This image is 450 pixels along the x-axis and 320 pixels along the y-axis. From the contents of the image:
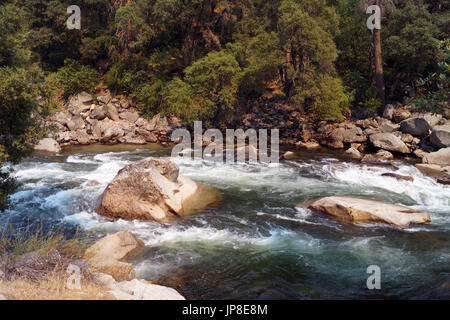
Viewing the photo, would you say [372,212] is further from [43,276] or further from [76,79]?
[76,79]

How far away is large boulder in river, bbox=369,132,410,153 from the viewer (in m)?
18.9

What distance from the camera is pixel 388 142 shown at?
19266mm

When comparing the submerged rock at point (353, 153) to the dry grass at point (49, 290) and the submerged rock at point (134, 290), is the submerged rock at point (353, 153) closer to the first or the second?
the submerged rock at point (134, 290)

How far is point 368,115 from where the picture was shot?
76.7 ft

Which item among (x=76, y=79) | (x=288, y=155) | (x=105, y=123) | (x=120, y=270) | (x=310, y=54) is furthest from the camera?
(x=76, y=79)

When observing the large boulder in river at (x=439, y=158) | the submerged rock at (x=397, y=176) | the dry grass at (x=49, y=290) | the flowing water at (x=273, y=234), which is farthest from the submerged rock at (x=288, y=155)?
the dry grass at (x=49, y=290)

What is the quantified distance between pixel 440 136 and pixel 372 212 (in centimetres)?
1097

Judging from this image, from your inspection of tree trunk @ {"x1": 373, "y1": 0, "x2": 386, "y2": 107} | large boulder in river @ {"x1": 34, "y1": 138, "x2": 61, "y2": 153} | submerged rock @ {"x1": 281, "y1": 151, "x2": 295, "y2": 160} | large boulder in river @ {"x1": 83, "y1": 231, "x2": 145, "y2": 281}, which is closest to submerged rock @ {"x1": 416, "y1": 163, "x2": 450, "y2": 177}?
submerged rock @ {"x1": 281, "y1": 151, "x2": 295, "y2": 160}

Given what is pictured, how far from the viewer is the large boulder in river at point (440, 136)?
18.1 m

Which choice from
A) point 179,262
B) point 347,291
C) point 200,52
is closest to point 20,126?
point 179,262

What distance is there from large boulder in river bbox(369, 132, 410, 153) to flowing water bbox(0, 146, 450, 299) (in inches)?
112

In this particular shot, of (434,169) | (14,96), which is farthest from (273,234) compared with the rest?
(434,169)

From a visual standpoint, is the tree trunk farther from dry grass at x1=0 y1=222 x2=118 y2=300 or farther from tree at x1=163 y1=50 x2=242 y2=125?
dry grass at x1=0 y1=222 x2=118 y2=300

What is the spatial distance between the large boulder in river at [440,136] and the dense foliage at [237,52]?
263 cm
